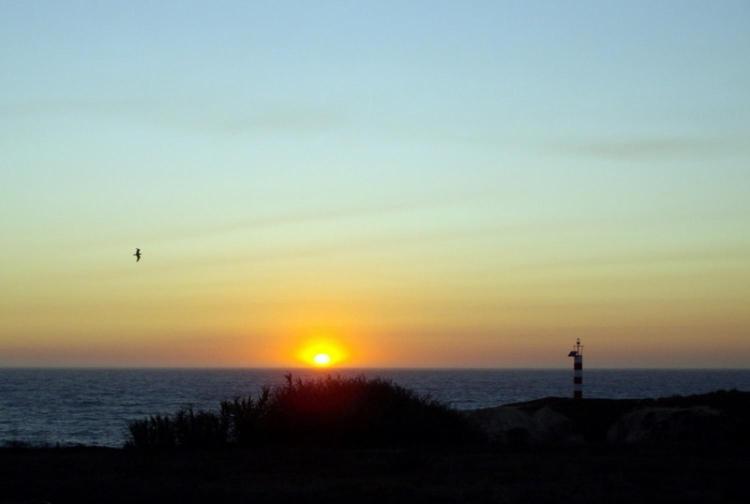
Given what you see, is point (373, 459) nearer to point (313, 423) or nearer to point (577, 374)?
point (313, 423)

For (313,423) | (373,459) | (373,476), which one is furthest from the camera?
(313,423)

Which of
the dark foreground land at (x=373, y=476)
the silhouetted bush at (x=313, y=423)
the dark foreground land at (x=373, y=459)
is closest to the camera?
the dark foreground land at (x=373, y=476)

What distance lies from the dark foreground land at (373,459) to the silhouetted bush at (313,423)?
29 mm

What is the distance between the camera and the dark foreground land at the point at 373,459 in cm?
1398

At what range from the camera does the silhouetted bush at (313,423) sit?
855 inches

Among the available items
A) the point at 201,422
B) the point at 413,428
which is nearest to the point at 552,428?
the point at 413,428

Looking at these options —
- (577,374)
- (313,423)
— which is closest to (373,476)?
(313,423)

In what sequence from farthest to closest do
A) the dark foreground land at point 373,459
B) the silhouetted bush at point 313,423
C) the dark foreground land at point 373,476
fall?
the silhouetted bush at point 313,423
the dark foreground land at point 373,459
the dark foreground land at point 373,476

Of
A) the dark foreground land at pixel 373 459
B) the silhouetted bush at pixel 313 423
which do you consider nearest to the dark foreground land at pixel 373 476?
the dark foreground land at pixel 373 459

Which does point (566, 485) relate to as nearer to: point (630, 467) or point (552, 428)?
point (630, 467)

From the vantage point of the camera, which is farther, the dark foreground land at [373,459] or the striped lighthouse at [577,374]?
the striped lighthouse at [577,374]

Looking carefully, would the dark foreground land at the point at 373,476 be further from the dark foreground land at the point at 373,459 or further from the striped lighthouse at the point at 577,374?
the striped lighthouse at the point at 577,374

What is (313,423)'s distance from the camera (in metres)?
22.5

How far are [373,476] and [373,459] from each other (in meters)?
1.90
